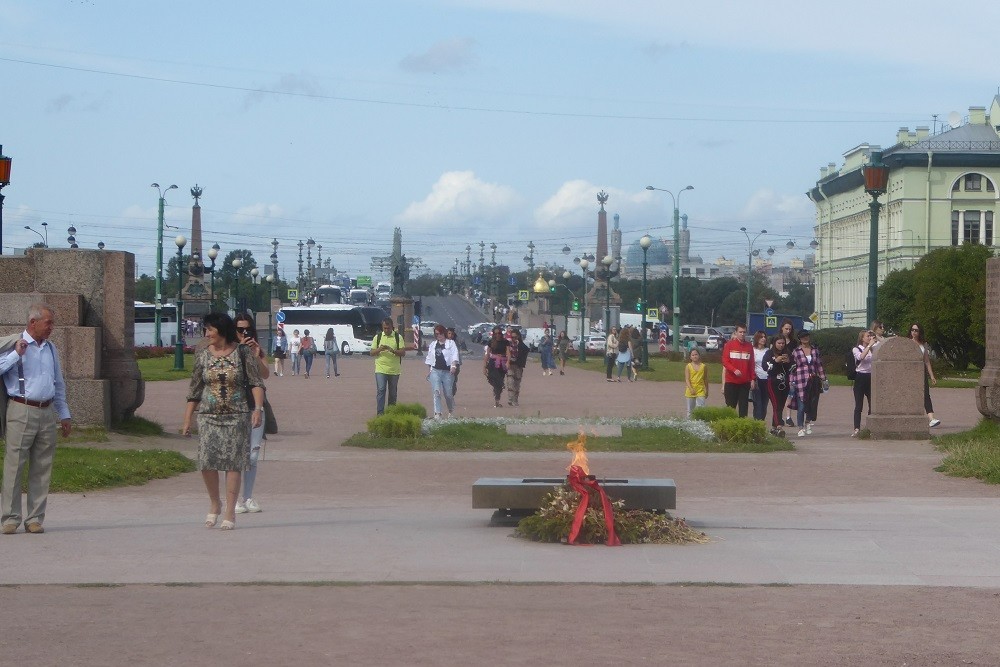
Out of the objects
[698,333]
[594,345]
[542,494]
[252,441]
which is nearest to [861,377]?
[542,494]

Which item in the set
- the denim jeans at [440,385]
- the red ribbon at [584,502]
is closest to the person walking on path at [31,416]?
the red ribbon at [584,502]

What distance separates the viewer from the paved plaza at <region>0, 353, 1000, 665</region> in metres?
6.45

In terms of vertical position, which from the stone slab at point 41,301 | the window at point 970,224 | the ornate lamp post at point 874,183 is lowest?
the stone slab at point 41,301

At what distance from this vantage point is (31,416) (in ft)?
32.0

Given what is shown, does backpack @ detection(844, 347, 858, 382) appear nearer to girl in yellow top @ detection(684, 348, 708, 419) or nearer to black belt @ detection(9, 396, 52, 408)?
girl in yellow top @ detection(684, 348, 708, 419)

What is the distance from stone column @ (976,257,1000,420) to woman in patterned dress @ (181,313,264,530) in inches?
433

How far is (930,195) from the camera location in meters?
78.6

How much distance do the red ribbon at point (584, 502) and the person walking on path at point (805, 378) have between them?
10787 mm

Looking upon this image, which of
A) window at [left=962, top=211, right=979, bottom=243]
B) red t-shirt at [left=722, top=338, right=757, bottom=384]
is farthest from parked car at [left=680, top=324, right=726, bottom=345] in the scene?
red t-shirt at [left=722, top=338, right=757, bottom=384]

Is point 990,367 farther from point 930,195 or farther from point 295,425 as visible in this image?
point 930,195

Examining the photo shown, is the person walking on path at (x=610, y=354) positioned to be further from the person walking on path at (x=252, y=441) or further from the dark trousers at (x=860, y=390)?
the person walking on path at (x=252, y=441)

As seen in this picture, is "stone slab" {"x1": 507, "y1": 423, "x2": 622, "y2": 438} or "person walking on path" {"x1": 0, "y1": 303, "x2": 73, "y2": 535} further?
"stone slab" {"x1": 507, "y1": 423, "x2": 622, "y2": 438}

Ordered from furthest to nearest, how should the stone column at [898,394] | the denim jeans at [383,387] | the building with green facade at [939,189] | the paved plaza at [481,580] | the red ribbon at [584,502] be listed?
the building with green facade at [939,189]
the denim jeans at [383,387]
the stone column at [898,394]
the red ribbon at [584,502]
the paved plaza at [481,580]

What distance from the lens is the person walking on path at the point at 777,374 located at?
64.9ft
